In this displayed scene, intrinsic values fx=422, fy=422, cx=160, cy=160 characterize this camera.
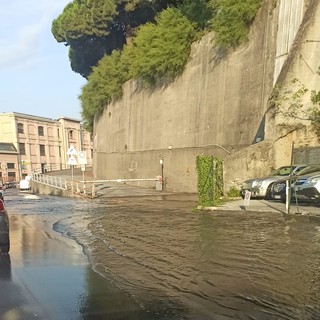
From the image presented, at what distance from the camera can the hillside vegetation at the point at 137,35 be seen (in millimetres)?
24531

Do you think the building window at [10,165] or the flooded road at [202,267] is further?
the building window at [10,165]

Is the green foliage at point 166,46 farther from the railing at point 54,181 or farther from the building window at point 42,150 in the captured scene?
the building window at point 42,150

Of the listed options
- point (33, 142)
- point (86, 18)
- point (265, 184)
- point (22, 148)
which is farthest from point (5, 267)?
point (33, 142)

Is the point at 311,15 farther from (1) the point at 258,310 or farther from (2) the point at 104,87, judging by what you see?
(2) the point at 104,87

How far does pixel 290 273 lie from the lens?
235 inches

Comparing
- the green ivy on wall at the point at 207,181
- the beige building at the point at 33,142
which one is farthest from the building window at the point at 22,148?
the green ivy on wall at the point at 207,181

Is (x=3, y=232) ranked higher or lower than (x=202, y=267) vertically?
higher

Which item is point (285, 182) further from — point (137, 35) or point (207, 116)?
point (137, 35)

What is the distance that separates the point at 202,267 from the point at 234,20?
19928 millimetres

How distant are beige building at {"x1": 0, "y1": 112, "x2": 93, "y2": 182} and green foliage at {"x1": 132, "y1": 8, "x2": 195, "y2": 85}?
126 ft

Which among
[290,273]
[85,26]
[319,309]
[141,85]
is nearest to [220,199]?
[290,273]

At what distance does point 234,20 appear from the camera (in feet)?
77.7

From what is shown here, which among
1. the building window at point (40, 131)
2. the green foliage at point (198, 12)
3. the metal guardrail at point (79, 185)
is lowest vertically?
the metal guardrail at point (79, 185)

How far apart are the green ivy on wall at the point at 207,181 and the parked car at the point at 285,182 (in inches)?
83.6
